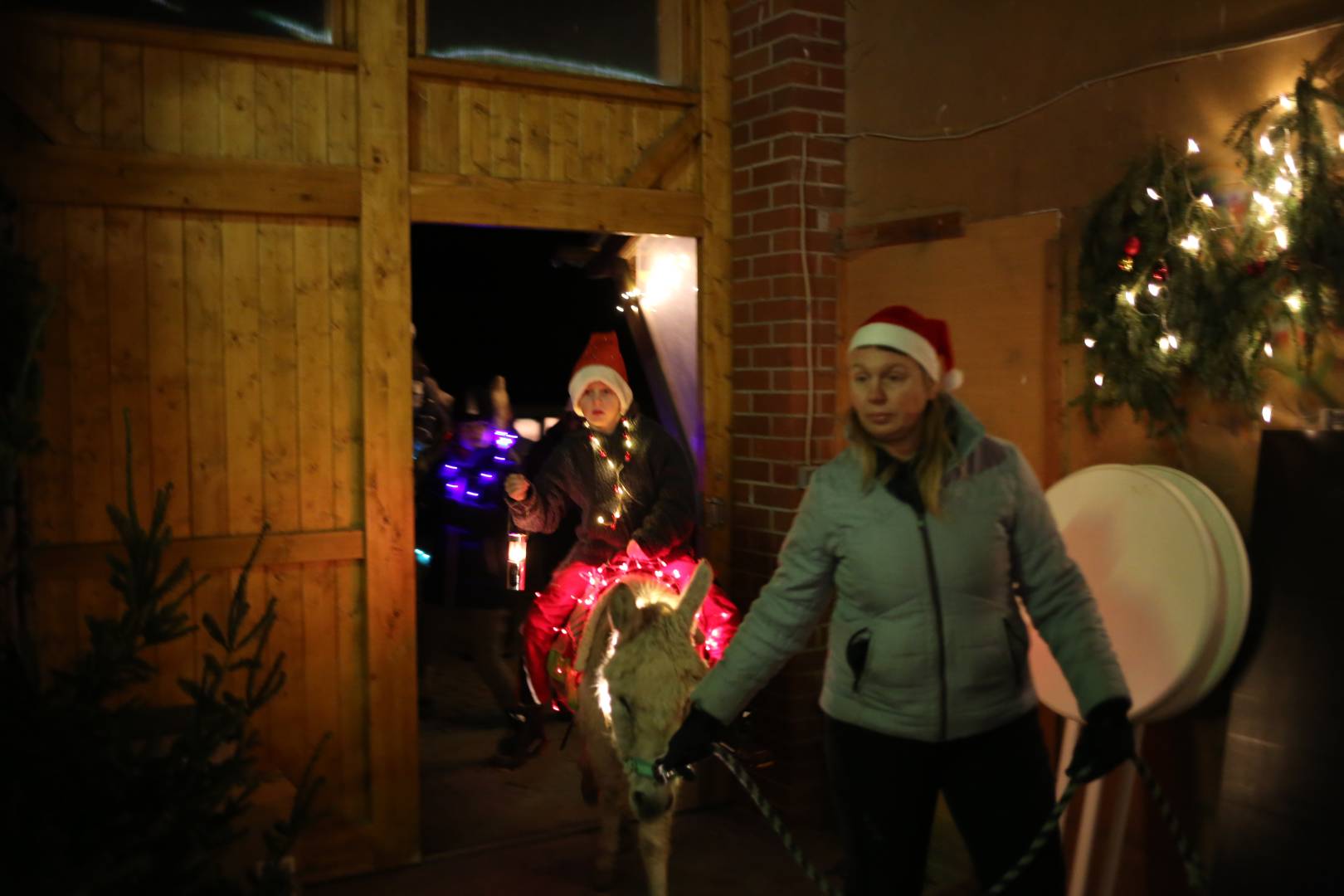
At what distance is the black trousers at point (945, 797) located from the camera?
287 cm

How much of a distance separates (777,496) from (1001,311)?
Answer: 4.48 feet

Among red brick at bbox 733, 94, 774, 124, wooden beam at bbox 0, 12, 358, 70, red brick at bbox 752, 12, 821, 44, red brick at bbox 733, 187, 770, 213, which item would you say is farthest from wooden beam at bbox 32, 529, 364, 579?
red brick at bbox 752, 12, 821, 44

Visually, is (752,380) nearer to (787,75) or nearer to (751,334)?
(751,334)

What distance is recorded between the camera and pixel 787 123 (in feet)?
17.1

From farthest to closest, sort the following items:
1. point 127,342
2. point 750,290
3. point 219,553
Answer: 1. point 750,290
2. point 219,553
3. point 127,342

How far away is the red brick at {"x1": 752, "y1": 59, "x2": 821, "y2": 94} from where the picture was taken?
17.0 feet

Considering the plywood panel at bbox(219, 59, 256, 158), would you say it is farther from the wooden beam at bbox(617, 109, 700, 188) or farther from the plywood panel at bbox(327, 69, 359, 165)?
the wooden beam at bbox(617, 109, 700, 188)

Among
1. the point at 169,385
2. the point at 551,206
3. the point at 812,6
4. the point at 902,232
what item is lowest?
the point at 169,385

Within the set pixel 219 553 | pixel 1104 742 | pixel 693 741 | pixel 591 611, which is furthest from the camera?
pixel 591 611

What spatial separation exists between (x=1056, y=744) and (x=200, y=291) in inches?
139

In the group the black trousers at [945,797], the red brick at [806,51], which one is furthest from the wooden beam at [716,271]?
the black trousers at [945,797]

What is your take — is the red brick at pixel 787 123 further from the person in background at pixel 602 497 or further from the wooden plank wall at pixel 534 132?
the person in background at pixel 602 497

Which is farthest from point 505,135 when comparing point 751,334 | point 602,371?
Result: point 751,334

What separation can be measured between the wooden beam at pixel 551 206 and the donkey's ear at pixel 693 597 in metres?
1.84
